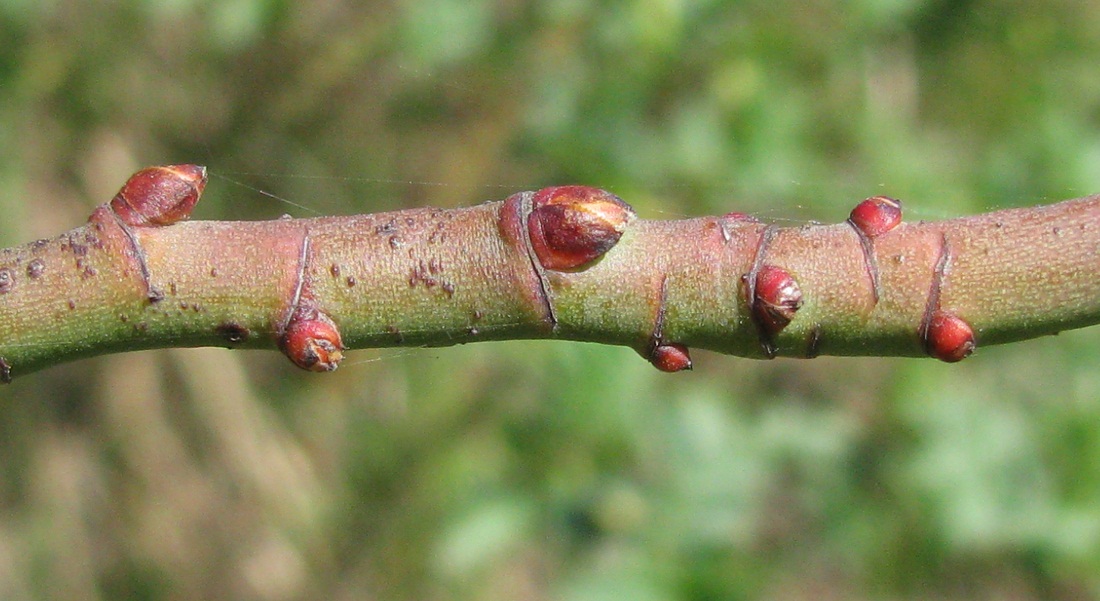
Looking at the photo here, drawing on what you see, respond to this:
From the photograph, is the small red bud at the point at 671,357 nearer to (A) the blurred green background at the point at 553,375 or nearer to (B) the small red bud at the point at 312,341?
(B) the small red bud at the point at 312,341

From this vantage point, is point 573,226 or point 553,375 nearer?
point 573,226

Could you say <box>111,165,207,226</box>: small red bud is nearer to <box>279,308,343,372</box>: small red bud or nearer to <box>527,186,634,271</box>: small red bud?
<box>279,308,343,372</box>: small red bud

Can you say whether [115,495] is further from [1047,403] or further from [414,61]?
[1047,403]

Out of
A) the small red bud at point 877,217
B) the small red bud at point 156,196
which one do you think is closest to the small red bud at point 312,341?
the small red bud at point 156,196

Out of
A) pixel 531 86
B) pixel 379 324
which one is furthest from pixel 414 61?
pixel 379 324

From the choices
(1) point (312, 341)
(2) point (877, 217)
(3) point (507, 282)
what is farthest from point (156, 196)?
(2) point (877, 217)

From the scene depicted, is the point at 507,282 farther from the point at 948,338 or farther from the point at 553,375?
the point at 553,375

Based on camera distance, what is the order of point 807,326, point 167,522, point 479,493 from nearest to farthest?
1. point 807,326
2. point 479,493
3. point 167,522
